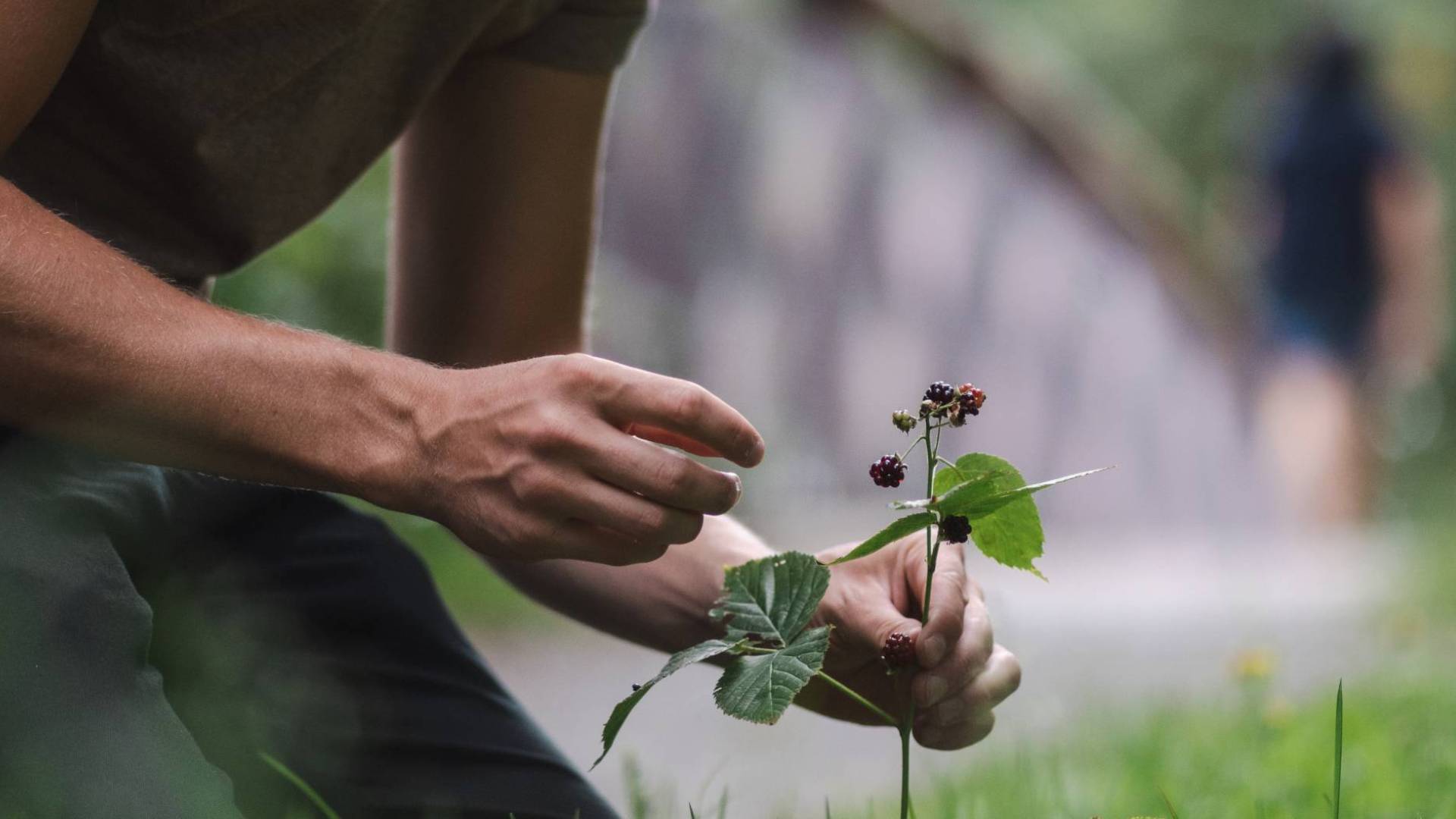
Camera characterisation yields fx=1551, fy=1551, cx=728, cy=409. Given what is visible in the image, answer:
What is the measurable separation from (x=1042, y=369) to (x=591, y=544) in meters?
7.69

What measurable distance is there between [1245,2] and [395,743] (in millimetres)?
17375

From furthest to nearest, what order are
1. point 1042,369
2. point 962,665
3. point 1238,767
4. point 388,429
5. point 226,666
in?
point 1042,369 < point 1238,767 < point 226,666 < point 962,665 < point 388,429

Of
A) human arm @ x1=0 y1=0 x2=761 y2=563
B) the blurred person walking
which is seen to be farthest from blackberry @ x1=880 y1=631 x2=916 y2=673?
the blurred person walking

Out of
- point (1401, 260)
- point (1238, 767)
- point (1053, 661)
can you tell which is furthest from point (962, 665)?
point (1401, 260)

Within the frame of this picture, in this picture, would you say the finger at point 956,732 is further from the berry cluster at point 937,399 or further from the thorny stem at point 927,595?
the berry cluster at point 937,399

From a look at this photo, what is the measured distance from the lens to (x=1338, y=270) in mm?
7066

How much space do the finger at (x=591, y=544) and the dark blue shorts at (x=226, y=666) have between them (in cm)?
36

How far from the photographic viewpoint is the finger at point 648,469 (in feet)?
3.92

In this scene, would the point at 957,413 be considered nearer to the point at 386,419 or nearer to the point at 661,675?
the point at 661,675

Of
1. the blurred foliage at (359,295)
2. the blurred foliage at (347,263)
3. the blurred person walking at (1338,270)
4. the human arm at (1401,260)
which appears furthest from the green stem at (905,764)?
the human arm at (1401,260)

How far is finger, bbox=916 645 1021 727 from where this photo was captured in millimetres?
1422

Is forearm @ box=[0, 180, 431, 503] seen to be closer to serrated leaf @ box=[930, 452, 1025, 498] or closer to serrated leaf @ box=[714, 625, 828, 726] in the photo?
serrated leaf @ box=[714, 625, 828, 726]

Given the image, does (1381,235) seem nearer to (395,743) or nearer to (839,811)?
(839,811)

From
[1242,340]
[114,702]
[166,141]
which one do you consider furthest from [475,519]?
[1242,340]
